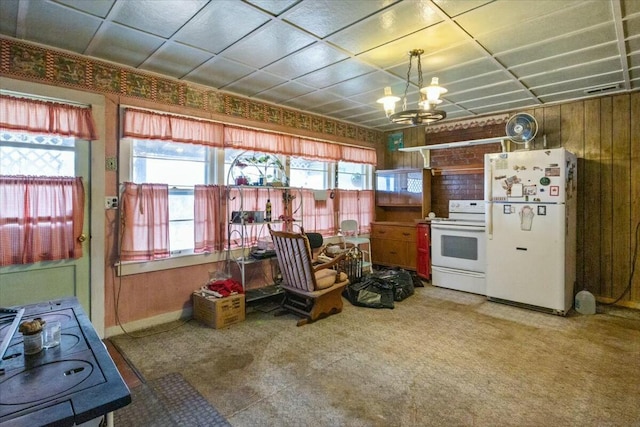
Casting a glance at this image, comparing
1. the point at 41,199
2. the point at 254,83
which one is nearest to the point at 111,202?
the point at 41,199

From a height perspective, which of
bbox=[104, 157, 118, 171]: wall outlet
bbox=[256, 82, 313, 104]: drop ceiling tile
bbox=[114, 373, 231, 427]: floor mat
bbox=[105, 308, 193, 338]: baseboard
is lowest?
bbox=[114, 373, 231, 427]: floor mat

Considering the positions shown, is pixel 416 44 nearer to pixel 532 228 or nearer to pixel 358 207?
pixel 532 228

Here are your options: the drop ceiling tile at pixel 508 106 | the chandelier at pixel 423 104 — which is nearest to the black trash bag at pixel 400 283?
the chandelier at pixel 423 104

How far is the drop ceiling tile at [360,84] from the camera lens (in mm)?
3490

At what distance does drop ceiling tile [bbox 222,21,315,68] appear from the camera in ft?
8.32

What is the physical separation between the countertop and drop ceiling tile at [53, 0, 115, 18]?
2.05 m

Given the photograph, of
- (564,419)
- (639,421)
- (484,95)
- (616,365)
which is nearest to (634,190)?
(484,95)

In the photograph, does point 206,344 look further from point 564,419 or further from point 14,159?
point 564,419

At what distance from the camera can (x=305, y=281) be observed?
3453mm

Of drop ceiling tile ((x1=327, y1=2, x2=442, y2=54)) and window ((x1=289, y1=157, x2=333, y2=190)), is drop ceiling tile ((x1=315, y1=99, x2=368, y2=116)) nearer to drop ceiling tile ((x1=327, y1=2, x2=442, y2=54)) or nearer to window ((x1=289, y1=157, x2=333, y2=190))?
window ((x1=289, y1=157, x2=333, y2=190))

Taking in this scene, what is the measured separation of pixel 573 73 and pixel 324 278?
131 inches

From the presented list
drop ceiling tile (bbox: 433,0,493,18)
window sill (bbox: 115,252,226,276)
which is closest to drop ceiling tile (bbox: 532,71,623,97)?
drop ceiling tile (bbox: 433,0,493,18)

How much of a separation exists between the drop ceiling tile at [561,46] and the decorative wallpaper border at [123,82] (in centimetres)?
269

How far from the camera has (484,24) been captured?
2.47 meters
